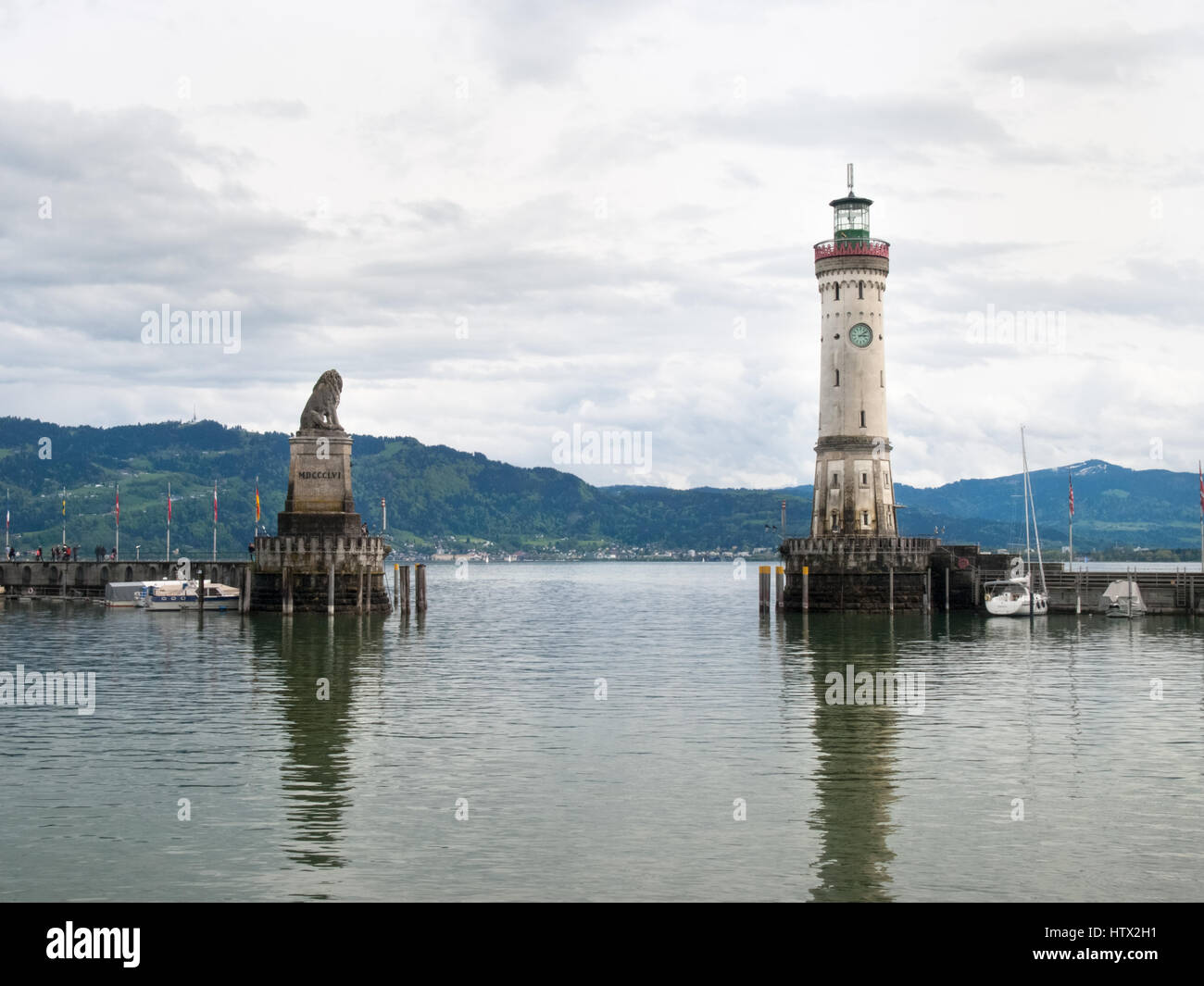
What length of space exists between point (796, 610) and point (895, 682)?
1583 inches

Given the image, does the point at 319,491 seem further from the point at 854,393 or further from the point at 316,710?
the point at 316,710

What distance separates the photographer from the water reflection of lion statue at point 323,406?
81750mm

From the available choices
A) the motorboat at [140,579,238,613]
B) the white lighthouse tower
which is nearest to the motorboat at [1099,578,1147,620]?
the white lighthouse tower

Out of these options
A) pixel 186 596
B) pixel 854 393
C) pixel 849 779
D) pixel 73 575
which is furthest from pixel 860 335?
pixel 73 575

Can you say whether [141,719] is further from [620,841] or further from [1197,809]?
[1197,809]

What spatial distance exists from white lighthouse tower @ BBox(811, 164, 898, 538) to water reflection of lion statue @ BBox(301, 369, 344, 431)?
31.1 m

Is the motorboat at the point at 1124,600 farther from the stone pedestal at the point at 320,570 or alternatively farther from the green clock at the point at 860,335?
the stone pedestal at the point at 320,570

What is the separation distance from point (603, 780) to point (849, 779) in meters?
5.62

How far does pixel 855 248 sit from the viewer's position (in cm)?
8838

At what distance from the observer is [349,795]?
2902cm

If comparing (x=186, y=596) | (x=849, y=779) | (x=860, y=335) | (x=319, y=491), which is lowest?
(x=849, y=779)

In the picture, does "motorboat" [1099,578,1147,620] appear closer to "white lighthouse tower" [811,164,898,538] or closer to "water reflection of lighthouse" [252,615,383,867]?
"white lighthouse tower" [811,164,898,538]

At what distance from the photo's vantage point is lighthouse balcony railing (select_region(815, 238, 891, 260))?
8825 cm

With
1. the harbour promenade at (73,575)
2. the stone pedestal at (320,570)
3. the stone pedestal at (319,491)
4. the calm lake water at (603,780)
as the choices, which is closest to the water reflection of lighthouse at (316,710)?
the calm lake water at (603,780)
